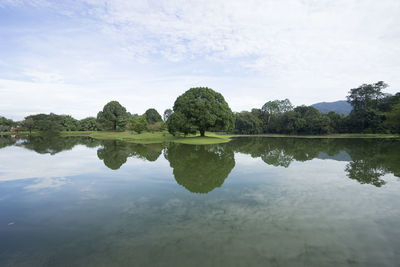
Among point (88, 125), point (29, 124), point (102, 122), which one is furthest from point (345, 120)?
point (29, 124)

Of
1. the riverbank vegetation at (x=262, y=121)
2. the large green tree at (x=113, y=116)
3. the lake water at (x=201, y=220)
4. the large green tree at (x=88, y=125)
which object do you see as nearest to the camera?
the lake water at (x=201, y=220)

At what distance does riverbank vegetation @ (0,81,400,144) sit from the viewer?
44.1 meters

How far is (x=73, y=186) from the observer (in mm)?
11281

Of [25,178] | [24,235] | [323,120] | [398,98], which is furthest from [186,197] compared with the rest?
[398,98]

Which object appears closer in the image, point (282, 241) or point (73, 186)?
point (282, 241)

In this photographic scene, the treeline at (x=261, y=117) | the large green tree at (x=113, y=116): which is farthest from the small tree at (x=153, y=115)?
the large green tree at (x=113, y=116)

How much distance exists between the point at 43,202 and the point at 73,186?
2407 millimetres

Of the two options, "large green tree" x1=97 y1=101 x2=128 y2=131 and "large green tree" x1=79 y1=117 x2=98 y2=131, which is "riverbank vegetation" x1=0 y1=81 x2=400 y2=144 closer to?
"large green tree" x1=97 y1=101 x2=128 y2=131

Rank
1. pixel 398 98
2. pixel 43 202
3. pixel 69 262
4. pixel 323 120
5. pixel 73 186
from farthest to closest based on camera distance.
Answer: pixel 323 120
pixel 398 98
pixel 73 186
pixel 43 202
pixel 69 262

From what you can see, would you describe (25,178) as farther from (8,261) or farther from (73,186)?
(8,261)

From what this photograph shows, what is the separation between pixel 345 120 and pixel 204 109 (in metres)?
65.4

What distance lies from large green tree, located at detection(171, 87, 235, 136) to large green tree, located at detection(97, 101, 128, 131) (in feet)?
137

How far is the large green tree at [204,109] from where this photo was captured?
4177 cm

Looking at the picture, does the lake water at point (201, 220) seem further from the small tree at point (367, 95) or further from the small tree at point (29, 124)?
the small tree at point (29, 124)
